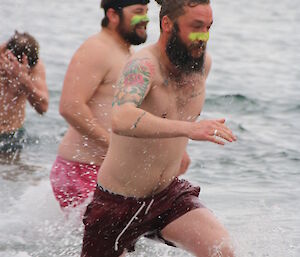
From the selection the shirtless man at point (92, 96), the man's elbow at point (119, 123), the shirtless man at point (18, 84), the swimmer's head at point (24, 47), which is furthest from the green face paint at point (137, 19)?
the swimmer's head at point (24, 47)

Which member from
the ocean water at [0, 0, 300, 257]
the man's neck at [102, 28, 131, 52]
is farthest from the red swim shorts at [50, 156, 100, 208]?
the man's neck at [102, 28, 131, 52]

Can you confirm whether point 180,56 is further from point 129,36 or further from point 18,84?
point 18,84

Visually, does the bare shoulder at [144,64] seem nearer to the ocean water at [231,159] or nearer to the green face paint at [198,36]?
the green face paint at [198,36]

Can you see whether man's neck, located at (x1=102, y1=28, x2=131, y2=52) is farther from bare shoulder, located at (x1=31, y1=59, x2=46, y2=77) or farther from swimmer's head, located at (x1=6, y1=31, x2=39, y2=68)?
bare shoulder, located at (x1=31, y1=59, x2=46, y2=77)

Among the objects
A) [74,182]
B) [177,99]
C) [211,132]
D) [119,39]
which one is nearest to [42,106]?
[119,39]

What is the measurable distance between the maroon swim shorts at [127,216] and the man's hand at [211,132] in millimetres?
902

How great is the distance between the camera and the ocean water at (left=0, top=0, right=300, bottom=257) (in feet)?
22.0

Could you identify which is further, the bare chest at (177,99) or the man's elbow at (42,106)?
the man's elbow at (42,106)

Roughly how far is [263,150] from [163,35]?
20.4 feet

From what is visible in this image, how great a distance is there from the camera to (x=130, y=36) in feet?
20.2

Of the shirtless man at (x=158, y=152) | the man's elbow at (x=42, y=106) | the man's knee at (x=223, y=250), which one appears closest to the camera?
the shirtless man at (x=158, y=152)

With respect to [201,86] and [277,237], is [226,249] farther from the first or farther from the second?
[277,237]

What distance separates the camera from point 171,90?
4539 mm

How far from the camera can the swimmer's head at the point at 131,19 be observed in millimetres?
6121
